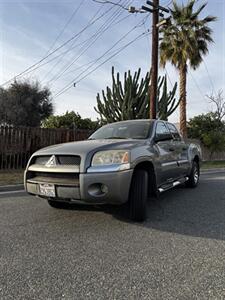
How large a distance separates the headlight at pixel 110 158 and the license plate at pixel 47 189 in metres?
0.69

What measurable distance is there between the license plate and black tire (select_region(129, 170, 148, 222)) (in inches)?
43.9

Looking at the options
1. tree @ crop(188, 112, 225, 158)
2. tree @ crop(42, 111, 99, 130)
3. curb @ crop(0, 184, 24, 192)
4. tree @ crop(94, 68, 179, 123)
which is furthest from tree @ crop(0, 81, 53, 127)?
curb @ crop(0, 184, 24, 192)

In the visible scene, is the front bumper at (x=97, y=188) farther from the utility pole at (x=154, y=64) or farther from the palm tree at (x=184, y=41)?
the palm tree at (x=184, y=41)

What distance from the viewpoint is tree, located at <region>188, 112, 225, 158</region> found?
23.6 meters

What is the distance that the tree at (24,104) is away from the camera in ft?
76.4

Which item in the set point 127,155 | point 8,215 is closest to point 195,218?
point 127,155

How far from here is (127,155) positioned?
159 inches

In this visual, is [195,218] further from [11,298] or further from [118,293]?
[11,298]

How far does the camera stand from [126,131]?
18.0ft

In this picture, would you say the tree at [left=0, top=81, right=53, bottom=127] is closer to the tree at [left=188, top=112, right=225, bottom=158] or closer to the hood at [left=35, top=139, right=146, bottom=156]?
the tree at [left=188, top=112, right=225, bottom=158]

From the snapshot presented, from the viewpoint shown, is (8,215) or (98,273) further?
(8,215)

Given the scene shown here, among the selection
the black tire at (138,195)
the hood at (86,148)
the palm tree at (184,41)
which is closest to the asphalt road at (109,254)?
the black tire at (138,195)

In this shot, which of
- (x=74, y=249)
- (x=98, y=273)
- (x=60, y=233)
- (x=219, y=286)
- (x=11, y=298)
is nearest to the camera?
(x=11, y=298)

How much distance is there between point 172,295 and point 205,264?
79 centimetres
